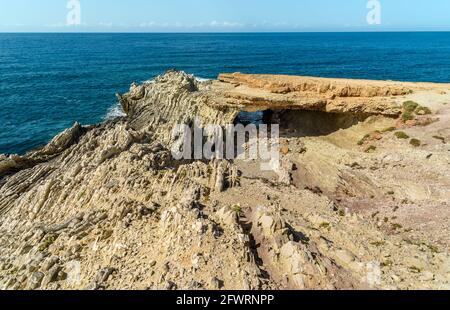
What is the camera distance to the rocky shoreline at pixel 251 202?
14594mm

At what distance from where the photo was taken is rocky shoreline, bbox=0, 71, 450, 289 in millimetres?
14594

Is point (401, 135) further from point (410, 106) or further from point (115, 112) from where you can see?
point (115, 112)

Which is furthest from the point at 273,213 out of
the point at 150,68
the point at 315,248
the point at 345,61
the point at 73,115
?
the point at 345,61

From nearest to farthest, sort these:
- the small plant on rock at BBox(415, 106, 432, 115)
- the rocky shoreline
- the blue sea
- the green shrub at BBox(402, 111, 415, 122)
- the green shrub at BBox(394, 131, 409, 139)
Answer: the rocky shoreline
the green shrub at BBox(394, 131, 409, 139)
the green shrub at BBox(402, 111, 415, 122)
the small plant on rock at BBox(415, 106, 432, 115)
the blue sea

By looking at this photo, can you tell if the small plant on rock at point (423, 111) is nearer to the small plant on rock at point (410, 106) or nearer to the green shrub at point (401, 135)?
the small plant on rock at point (410, 106)

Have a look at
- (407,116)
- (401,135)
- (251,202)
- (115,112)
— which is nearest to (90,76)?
(115,112)

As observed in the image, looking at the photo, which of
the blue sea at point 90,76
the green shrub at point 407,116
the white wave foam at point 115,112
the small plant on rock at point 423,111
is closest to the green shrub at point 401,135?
the green shrub at point 407,116

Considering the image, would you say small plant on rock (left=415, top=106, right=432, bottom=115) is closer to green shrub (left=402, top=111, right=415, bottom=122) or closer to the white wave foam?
green shrub (left=402, top=111, right=415, bottom=122)

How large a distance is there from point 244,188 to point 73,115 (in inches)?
1631

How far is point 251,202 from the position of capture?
818 inches

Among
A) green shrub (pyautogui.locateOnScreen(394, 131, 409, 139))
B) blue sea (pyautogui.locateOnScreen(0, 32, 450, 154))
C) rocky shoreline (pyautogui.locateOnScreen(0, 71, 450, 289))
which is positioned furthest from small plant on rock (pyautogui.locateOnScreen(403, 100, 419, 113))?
blue sea (pyautogui.locateOnScreen(0, 32, 450, 154))
